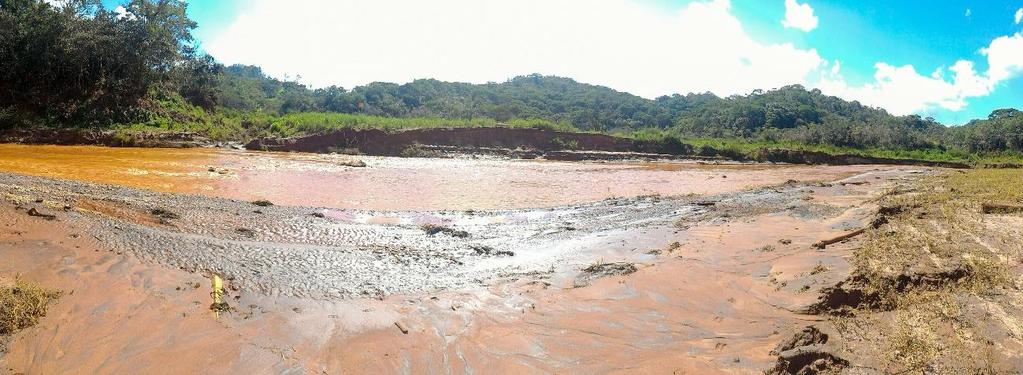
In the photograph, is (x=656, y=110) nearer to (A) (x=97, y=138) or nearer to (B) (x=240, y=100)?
(B) (x=240, y=100)

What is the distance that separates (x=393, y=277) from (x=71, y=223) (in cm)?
395

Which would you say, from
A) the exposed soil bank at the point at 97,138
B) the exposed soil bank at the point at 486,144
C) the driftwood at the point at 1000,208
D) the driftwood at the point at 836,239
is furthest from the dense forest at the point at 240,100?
the driftwood at the point at 1000,208

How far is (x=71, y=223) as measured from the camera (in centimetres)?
647

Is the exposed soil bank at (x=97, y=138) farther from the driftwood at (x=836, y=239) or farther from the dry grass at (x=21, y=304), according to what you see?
the driftwood at (x=836, y=239)

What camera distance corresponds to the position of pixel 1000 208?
7441mm

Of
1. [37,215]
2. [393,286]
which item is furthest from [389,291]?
[37,215]

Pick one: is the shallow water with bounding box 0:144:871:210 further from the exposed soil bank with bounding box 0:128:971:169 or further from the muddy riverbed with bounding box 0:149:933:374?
the muddy riverbed with bounding box 0:149:933:374

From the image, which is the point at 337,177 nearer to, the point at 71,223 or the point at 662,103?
the point at 71,223

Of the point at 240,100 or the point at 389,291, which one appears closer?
the point at 389,291

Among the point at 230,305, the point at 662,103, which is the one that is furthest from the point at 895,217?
the point at 662,103

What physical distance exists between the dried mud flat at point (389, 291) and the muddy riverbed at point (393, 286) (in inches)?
0.9

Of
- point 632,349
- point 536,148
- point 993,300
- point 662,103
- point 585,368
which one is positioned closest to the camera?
point 993,300

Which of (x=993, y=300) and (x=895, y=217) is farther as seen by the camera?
(x=895, y=217)

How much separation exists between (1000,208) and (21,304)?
11.2 metres
